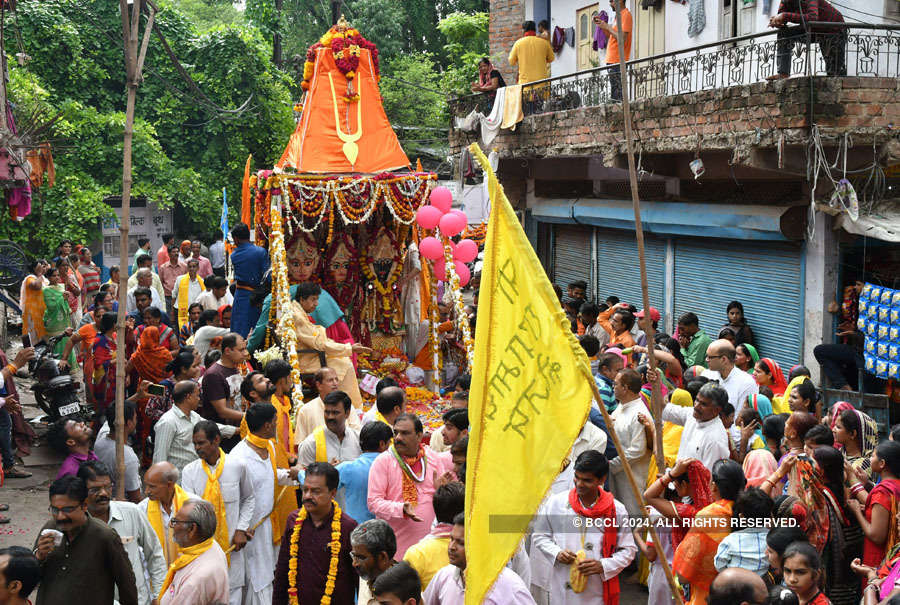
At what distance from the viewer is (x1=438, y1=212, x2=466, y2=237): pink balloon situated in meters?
11.1

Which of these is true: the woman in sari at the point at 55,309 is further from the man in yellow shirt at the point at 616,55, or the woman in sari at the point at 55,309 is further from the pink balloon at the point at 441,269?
the man in yellow shirt at the point at 616,55

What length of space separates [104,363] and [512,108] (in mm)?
8237

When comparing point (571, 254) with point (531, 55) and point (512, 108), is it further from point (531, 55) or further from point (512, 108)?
point (531, 55)

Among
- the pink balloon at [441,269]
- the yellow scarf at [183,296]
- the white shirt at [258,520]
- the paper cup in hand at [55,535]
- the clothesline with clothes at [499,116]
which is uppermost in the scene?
the clothesline with clothes at [499,116]

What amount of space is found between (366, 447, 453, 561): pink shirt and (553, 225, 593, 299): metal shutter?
11.4 meters

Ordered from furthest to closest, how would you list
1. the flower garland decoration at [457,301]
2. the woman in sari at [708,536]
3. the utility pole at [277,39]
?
the utility pole at [277,39]
the flower garland decoration at [457,301]
the woman in sari at [708,536]

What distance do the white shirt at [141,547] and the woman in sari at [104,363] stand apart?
4.19m

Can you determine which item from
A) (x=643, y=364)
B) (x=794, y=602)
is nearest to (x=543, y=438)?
(x=794, y=602)

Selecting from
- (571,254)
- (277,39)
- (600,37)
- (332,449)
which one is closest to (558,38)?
(600,37)

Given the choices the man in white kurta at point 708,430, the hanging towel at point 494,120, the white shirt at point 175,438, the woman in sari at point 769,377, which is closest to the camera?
the man in white kurta at point 708,430

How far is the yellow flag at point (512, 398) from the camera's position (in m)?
3.61

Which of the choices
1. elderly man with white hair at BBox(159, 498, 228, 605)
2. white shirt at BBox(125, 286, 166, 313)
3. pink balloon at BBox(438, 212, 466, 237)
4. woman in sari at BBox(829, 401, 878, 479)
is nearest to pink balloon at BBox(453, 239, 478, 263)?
pink balloon at BBox(438, 212, 466, 237)

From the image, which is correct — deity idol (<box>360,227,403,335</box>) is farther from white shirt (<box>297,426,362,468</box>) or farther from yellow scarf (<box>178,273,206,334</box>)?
white shirt (<box>297,426,362,468</box>)

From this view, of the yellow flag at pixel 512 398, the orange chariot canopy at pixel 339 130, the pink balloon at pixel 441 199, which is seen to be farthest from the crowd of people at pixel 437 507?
the orange chariot canopy at pixel 339 130
